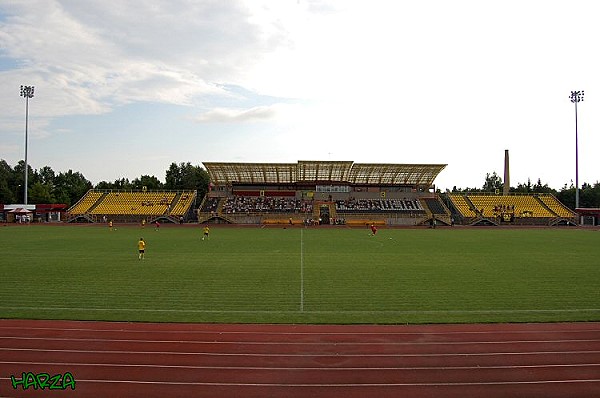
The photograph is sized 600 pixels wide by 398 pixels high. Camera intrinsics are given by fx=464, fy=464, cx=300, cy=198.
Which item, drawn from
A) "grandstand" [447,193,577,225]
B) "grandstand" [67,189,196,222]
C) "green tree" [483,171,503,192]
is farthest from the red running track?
"green tree" [483,171,503,192]

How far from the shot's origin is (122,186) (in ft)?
329

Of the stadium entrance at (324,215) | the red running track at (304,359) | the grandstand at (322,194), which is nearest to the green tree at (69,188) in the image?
the grandstand at (322,194)

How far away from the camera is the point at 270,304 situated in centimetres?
1414

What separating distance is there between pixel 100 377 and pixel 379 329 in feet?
21.1

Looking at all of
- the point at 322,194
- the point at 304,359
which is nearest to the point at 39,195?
the point at 322,194

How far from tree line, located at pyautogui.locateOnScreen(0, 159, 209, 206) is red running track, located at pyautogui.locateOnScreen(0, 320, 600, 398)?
79794mm

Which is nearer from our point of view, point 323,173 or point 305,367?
point 305,367

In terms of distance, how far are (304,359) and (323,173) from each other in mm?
57809

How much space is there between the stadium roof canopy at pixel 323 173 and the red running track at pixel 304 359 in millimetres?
51336

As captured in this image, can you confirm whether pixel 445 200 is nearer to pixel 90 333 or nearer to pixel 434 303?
pixel 434 303

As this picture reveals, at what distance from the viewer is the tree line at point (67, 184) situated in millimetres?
83938

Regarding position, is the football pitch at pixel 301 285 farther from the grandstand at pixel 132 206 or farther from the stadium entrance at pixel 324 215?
the grandstand at pixel 132 206

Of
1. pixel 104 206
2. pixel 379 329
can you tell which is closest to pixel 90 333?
pixel 379 329

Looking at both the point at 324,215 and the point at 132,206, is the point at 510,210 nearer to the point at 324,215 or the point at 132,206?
the point at 324,215
